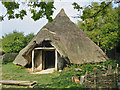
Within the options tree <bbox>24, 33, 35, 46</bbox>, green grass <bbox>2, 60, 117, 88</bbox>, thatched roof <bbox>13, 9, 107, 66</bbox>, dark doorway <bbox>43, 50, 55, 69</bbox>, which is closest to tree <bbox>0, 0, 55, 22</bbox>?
green grass <bbox>2, 60, 117, 88</bbox>

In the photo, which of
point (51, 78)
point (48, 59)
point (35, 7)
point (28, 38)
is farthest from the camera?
point (28, 38)

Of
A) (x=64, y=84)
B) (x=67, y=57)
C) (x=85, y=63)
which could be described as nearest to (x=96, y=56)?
(x=85, y=63)

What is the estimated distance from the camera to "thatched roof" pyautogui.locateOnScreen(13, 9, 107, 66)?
1395 cm

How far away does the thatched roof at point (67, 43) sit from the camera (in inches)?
549

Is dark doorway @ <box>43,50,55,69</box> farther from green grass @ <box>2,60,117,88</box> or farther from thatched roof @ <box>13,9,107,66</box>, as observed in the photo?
green grass @ <box>2,60,117,88</box>

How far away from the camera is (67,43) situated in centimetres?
1538

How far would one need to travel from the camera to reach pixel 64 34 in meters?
16.2

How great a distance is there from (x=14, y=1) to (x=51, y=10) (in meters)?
1.03

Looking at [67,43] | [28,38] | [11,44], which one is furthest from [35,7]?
[28,38]

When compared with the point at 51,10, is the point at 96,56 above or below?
below

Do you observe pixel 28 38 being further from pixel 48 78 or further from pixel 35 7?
pixel 35 7

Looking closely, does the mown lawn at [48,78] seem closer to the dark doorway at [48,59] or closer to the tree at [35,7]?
the dark doorway at [48,59]

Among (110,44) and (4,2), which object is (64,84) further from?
(110,44)

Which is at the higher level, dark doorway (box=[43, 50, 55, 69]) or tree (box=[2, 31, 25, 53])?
tree (box=[2, 31, 25, 53])
